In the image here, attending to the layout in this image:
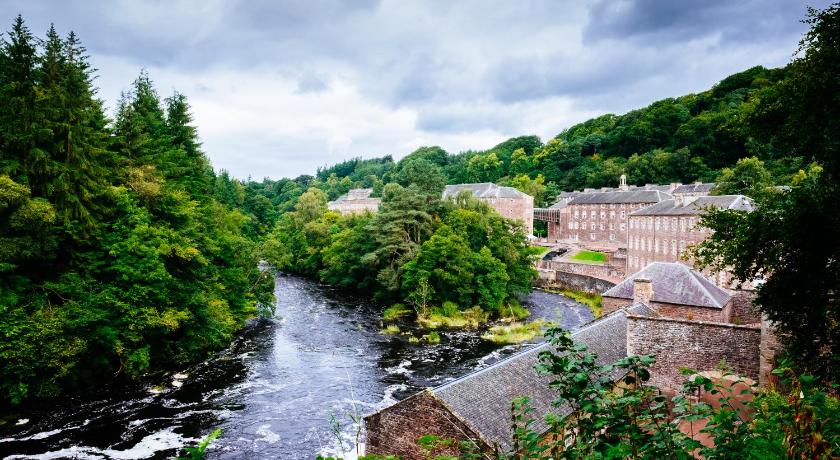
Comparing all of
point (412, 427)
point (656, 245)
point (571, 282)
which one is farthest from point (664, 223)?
point (412, 427)

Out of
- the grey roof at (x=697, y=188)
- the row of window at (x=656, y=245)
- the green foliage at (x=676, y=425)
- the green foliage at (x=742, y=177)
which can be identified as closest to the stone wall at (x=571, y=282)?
the row of window at (x=656, y=245)

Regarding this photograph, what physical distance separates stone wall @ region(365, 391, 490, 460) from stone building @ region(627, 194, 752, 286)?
3956 cm

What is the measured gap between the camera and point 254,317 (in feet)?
125

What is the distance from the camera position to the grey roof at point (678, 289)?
2244 centimetres

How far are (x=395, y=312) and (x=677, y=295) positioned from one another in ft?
72.1

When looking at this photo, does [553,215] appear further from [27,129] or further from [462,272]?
[27,129]

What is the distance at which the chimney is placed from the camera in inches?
917

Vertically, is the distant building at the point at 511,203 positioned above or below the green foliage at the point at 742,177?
below

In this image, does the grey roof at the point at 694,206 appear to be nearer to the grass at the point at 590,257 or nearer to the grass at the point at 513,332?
the grass at the point at 590,257

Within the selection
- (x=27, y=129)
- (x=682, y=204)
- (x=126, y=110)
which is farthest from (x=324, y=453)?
(x=682, y=204)

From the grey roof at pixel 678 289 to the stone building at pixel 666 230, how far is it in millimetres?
21523

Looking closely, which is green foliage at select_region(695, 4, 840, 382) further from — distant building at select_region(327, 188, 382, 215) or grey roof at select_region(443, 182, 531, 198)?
distant building at select_region(327, 188, 382, 215)

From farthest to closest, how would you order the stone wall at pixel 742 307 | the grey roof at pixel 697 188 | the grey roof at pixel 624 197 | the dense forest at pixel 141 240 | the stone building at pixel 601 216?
the stone building at pixel 601 216
the grey roof at pixel 697 188
the grey roof at pixel 624 197
the stone wall at pixel 742 307
the dense forest at pixel 141 240

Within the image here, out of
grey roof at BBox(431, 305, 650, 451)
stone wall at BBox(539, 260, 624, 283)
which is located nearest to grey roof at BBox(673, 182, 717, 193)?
stone wall at BBox(539, 260, 624, 283)
